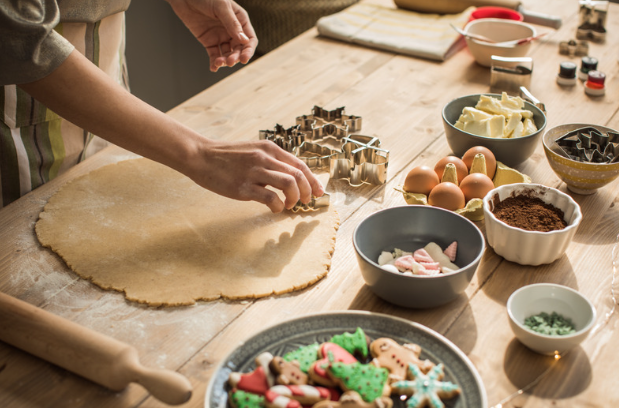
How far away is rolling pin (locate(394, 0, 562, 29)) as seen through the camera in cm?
199

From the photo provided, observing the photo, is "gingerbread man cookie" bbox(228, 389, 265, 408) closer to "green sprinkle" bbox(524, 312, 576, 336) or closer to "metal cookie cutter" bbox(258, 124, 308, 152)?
"green sprinkle" bbox(524, 312, 576, 336)

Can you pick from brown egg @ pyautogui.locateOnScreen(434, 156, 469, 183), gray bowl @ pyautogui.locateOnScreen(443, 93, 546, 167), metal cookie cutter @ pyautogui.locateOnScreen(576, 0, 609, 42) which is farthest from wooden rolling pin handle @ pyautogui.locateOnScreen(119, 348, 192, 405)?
metal cookie cutter @ pyautogui.locateOnScreen(576, 0, 609, 42)

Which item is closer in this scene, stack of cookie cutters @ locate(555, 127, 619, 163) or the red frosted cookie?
the red frosted cookie

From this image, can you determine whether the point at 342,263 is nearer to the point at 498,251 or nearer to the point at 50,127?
the point at 498,251

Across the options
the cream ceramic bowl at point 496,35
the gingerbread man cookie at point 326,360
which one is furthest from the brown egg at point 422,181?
the cream ceramic bowl at point 496,35

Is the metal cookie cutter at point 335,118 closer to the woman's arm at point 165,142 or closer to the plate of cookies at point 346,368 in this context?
the woman's arm at point 165,142

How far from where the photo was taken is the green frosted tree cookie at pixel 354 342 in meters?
0.81

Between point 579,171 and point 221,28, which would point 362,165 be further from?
point 221,28

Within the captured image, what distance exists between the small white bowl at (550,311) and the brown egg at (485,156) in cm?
38

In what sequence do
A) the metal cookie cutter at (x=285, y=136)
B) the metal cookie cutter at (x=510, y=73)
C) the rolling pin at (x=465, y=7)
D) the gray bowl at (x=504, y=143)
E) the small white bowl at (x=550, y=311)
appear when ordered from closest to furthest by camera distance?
the small white bowl at (x=550, y=311), the gray bowl at (x=504, y=143), the metal cookie cutter at (x=285, y=136), the metal cookie cutter at (x=510, y=73), the rolling pin at (x=465, y=7)

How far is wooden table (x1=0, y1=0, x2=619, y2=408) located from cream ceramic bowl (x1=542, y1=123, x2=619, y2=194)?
4 centimetres

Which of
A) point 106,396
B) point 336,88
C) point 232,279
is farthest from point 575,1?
point 106,396

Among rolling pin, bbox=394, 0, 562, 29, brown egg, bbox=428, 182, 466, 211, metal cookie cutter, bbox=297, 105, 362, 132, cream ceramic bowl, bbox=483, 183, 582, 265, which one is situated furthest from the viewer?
rolling pin, bbox=394, 0, 562, 29

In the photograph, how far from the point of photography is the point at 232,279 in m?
1.01
